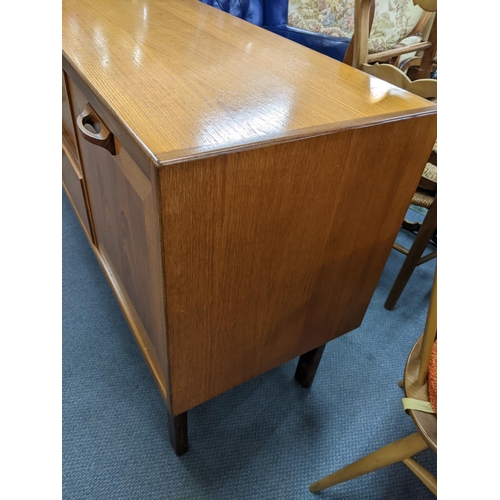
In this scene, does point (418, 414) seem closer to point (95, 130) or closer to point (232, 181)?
point (232, 181)

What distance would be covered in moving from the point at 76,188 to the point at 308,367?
2.53 feet

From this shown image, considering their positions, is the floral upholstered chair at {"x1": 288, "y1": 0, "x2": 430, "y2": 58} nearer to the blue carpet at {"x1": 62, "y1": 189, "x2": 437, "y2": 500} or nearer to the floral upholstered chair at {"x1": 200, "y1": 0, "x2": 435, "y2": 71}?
the floral upholstered chair at {"x1": 200, "y1": 0, "x2": 435, "y2": 71}

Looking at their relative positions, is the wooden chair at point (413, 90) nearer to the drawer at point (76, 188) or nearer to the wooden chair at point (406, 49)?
the wooden chair at point (406, 49)

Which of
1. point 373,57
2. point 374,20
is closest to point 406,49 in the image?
point 374,20

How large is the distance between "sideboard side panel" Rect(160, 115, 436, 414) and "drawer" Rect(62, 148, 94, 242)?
0.54m

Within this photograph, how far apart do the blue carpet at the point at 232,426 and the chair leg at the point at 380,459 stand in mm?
69

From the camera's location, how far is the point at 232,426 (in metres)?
1.02

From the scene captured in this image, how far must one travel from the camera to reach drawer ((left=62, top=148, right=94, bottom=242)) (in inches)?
39.3

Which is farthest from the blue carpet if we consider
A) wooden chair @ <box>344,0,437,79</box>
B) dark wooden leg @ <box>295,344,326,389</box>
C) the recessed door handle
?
wooden chair @ <box>344,0,437,79</box>

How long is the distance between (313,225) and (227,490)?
2.18 ft

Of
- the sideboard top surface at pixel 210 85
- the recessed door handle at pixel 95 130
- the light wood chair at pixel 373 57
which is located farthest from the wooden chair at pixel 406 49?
the recessed door handle at pixel 95 130

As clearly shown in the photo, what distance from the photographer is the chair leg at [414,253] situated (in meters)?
1.21
